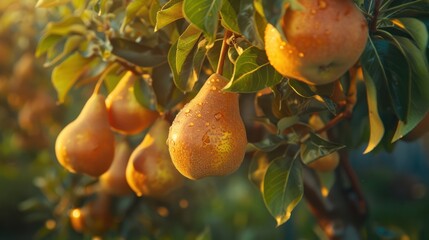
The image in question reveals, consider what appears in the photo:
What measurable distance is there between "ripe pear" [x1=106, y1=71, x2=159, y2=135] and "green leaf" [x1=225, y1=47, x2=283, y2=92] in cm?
31

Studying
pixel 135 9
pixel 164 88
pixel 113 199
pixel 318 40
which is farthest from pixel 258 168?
pixel 113 199

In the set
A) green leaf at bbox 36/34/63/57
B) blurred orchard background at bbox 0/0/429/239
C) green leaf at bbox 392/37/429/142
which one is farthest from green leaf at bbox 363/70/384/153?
green leaf at bbox 36/34/63/57

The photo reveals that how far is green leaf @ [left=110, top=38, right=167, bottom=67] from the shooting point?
3.43 ft

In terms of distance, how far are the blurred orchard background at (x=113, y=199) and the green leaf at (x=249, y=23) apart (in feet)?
1.17

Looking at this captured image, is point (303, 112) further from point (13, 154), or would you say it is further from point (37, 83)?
point (13, 154)

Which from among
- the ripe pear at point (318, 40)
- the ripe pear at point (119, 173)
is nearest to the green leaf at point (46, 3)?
the ripe pear at point (119, 173)

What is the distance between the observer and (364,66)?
773 millimetres

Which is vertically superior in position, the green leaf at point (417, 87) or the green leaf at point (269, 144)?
the green leaf at point (417, 87)

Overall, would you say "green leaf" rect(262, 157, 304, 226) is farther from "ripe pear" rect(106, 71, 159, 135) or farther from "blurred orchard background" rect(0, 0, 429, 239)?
"ripe pear" rect(106, 71, 159, 135)

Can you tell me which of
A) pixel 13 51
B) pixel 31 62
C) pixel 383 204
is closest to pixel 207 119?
pixel 31 62

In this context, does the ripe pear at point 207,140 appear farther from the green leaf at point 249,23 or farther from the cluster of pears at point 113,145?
the cluster of pears at point 113,145

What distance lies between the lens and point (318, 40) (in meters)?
0.66

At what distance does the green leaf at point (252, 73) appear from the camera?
2.54 feet

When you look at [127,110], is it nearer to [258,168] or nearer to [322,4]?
[258,168]
